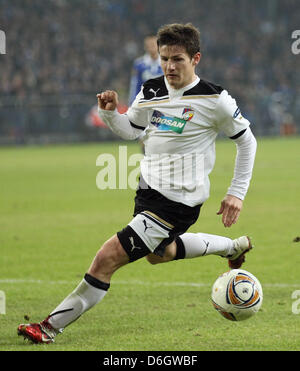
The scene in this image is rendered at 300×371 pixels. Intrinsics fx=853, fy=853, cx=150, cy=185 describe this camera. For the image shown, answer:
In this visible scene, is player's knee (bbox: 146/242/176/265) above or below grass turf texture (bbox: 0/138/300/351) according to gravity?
above

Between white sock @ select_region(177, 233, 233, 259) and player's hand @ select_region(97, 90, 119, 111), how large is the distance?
4.20 ft

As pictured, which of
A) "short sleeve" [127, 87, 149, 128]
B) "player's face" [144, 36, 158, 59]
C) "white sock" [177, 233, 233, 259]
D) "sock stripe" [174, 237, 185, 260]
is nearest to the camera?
"short sleeve" [127, 87, 149, 128]

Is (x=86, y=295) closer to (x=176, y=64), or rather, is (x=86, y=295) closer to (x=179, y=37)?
(x=176, y=64)

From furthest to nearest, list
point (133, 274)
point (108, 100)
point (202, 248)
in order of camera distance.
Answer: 1. point (133, 274)
2. point (202, 248)
3. point (108, 100)

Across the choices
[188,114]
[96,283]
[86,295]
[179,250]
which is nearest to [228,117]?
[188,114]

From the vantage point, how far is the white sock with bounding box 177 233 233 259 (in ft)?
21.2

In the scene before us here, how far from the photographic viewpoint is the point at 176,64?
567 cm

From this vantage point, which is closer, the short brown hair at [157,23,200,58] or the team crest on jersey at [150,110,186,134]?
the short brown hair at [157,23,200,58]

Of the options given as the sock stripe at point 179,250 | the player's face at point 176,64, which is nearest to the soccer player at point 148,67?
the sock stripe at point 179,250

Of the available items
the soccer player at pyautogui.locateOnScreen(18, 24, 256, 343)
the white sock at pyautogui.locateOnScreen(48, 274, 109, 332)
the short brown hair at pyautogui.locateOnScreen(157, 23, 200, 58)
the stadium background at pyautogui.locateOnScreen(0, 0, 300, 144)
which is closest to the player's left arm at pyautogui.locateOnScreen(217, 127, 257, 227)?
the soccer player at pyautogui.locateOnScreen(18, 24, 256, 343)

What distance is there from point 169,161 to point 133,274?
2714mm

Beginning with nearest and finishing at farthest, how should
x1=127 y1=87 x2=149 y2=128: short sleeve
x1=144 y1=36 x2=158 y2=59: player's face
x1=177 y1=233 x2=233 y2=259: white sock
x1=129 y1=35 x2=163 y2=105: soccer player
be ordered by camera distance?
x1=127 y1=87 x2=149 y2=128: short sleeve
x1=177 y1=233 x2=233 y2=259: white sock
x1=144 y1=36 x2=158 y2=59: player's face
x1=129 y1=35 x2=163 y2=105: soccer player

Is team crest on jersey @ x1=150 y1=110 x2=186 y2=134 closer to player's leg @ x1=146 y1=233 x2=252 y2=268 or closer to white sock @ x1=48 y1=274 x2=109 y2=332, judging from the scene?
player's leg @ x1=146 y1=233 x2=252 y2=268
